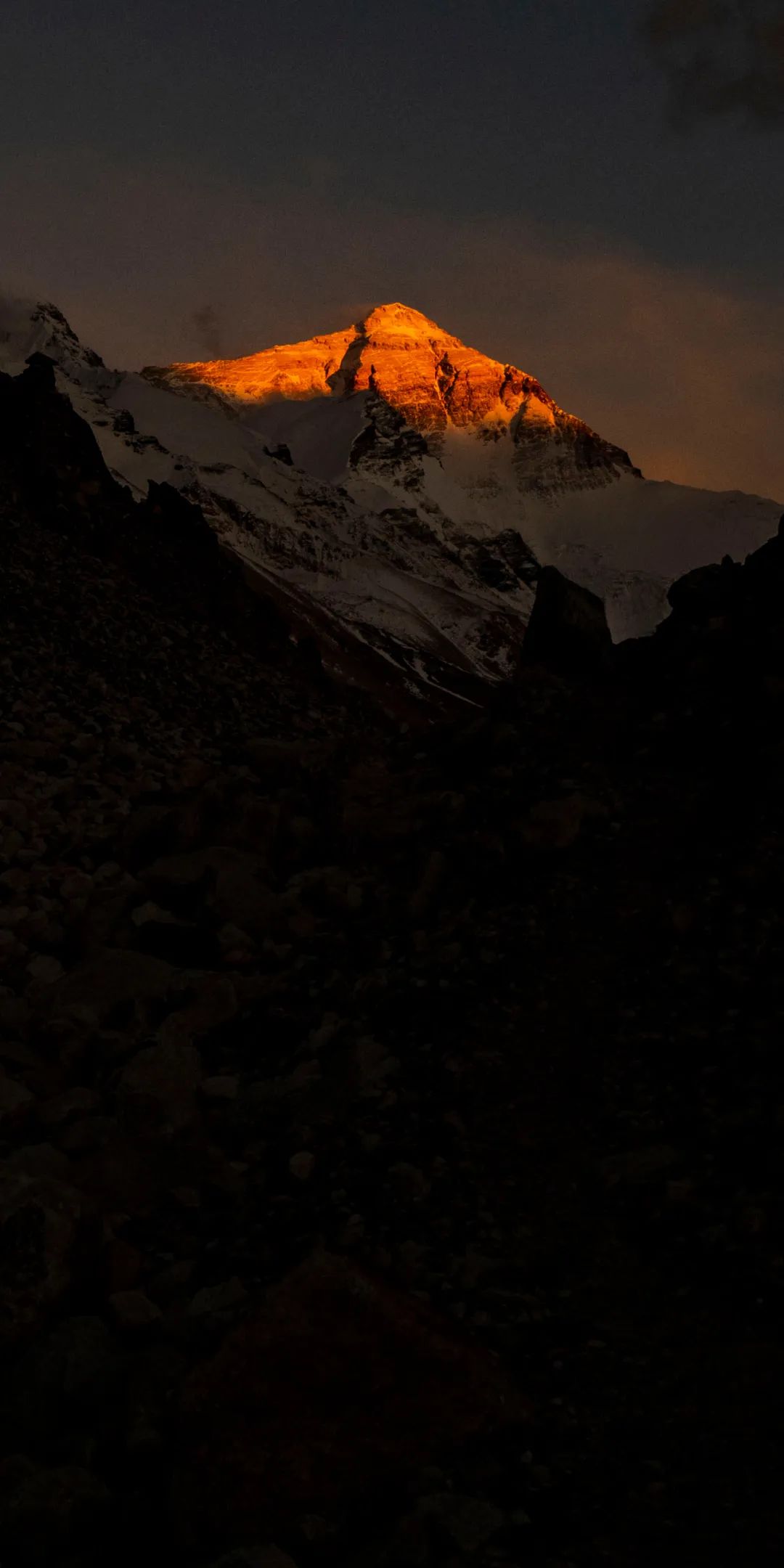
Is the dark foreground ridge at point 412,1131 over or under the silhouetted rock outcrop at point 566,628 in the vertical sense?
under

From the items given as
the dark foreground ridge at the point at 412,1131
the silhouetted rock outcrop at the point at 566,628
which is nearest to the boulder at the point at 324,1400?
the dark foreground ridge at the point at 412,1131

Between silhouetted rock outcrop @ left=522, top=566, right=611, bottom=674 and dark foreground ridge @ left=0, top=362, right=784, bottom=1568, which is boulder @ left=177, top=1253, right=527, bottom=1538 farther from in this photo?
silhouetted rock outcrop @ left=522, top=566, right=611, bottom=674

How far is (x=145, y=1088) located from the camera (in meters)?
7.96

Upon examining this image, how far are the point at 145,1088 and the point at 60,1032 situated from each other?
109 centimetres

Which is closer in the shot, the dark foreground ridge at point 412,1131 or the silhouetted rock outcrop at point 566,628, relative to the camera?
the dark foreground ridge at point 412,1131

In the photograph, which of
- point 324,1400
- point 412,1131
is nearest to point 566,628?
point 412,1131

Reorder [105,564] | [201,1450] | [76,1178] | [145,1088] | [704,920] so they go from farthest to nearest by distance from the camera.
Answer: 1. [105,564]
2. [704,920]
3. [145,1088]
4. [76,1178]
5. [201,1450]

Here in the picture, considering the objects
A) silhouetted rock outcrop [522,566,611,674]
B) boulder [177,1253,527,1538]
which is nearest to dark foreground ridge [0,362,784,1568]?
boulder [177,1253,527,1538]

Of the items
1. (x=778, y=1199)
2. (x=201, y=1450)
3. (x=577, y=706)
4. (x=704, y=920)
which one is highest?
(x=577, y=706)

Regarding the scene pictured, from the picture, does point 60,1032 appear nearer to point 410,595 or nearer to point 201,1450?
point 201,1450

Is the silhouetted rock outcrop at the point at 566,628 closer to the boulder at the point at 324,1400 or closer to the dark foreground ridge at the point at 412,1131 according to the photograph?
the dark foreground ridge at the point at 412,1131

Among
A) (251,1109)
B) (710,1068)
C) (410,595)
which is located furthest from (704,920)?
(410,595)

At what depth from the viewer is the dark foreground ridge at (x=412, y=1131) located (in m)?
4.86

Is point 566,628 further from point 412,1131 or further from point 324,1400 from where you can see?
point 324,1400
